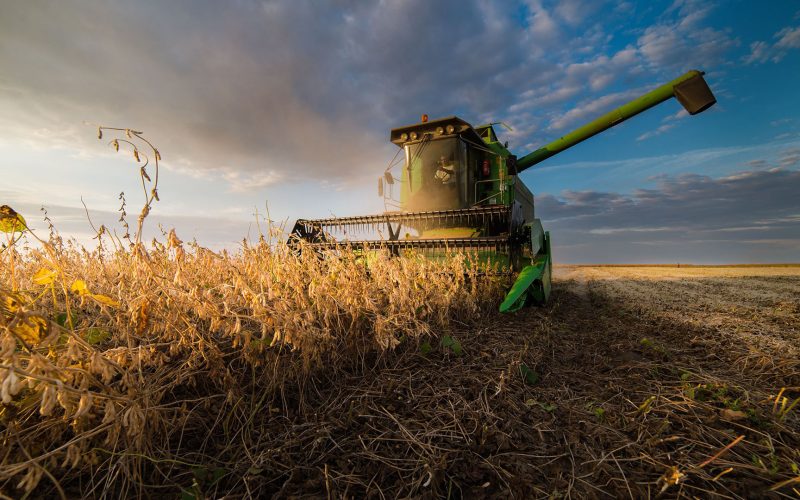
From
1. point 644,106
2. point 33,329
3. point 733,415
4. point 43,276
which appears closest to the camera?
point 33,329

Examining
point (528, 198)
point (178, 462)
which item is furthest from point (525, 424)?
point (528, 198)

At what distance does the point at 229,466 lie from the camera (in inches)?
60.1

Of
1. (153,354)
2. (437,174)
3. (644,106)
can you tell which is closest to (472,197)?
(437,174)

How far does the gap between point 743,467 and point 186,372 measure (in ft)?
8.97

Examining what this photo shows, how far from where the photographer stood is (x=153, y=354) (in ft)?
6.33

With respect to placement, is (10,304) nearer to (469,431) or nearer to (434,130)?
(469,431)

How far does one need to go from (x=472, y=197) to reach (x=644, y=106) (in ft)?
15.8

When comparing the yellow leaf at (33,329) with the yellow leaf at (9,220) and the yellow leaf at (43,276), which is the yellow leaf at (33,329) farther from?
the yellow leaf at (9,220)

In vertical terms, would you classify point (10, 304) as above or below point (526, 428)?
above

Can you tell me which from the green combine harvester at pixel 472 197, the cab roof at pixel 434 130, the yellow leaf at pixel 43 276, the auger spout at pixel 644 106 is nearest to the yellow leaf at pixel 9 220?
the yellow leaf at pixel 43 276

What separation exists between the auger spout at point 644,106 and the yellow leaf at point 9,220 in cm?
760

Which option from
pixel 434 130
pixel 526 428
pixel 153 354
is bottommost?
pixel 526 428

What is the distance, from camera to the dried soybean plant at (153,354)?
1152 millimetres

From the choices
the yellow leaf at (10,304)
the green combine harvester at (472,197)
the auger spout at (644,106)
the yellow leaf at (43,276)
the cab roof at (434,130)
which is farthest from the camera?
the auger spout at (644,106)
